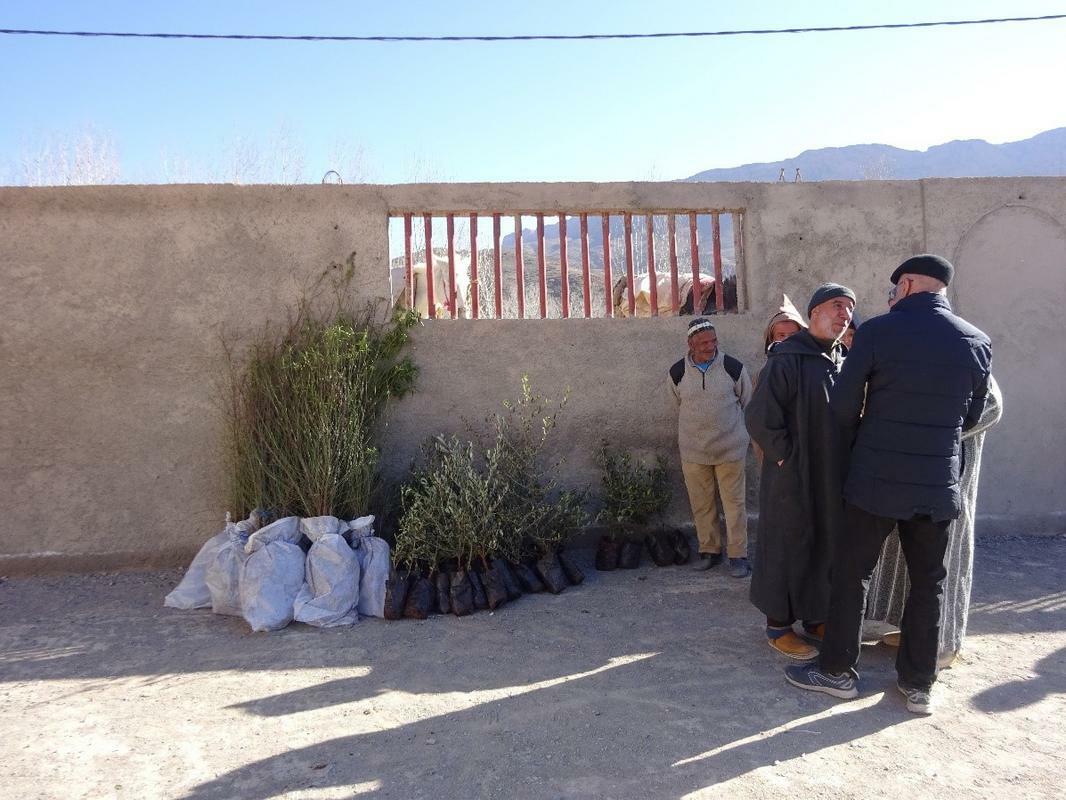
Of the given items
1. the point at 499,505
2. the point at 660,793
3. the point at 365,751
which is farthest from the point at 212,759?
the point at 499,505

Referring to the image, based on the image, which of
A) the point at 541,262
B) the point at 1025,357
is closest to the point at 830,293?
the point at 541,262

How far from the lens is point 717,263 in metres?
5.84

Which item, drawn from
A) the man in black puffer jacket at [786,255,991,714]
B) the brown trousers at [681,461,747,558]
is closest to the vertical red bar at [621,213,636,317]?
the brown trousers at [681,461,747,558]

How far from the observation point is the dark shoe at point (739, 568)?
16.6ft

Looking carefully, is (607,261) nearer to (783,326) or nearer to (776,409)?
(783,326)

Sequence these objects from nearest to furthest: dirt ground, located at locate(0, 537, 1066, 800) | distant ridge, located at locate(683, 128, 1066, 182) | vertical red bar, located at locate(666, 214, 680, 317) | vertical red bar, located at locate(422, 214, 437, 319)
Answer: dirt ground, located at locate(0, 537, 1066, 800) → vertical red bar, located at locate(422, 214, 437, 319) → vertical red bar, located at locate(666, 214, 680, 317) → distant ridge, located at locate(683, 128, 1066, 182)

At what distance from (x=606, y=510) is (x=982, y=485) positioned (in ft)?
9.37

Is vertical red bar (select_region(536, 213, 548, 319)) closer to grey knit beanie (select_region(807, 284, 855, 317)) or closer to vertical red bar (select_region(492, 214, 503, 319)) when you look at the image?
vertical red bar (select_region(492, 214, 503, 319))

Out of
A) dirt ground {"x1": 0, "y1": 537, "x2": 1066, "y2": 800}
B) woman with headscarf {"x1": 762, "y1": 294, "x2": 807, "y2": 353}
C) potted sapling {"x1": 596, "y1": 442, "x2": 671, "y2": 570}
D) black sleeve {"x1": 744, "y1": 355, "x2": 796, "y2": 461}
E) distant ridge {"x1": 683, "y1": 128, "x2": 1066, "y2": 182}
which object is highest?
distant ridge {"x1": 683, "y1": 128, "x2": 1066, "y2": 182}

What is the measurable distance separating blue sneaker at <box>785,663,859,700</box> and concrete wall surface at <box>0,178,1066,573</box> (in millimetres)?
2322

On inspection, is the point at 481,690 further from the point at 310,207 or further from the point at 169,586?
the point at 310,207

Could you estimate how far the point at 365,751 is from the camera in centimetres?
300

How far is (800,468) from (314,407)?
2.87 metres

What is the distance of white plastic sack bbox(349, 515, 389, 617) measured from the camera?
454 cm
